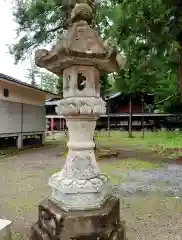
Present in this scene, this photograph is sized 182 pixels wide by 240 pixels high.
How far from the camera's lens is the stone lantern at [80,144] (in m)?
2.87

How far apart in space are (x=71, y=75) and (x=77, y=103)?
0.37m

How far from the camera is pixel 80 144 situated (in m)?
3.12

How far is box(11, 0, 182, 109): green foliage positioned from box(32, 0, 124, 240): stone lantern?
291cm

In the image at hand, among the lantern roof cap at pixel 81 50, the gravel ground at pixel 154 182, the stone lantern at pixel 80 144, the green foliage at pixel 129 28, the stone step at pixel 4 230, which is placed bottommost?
the gravel ground at pixel 154 182

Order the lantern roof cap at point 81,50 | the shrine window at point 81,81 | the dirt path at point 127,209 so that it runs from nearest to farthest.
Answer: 1. the lantern roof cap at point 81,50
2. the shrine window at point 81,81
3. the dirt path at point 127,209

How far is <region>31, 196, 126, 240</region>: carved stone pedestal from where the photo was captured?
9.23 feet

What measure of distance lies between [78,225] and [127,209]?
6.91ft

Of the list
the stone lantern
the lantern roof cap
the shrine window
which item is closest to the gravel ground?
the stone lantern

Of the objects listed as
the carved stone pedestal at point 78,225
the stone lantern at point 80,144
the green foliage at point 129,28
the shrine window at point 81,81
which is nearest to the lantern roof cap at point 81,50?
the stone lantern at point 80,144

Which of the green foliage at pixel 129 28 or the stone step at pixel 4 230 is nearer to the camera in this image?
the stone step at pixel 4 230

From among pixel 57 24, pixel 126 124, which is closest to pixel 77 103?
pixel 57 24

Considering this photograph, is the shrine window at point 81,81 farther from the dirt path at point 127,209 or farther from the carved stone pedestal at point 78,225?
the dirt path at point 127,209

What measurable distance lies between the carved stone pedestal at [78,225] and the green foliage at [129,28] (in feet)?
12.9

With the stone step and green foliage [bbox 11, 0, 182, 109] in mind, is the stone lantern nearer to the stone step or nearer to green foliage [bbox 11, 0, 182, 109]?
the stone step
